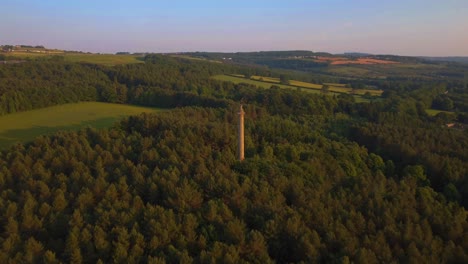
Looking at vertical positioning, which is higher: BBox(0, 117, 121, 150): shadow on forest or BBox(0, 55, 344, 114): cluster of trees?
BBox(0, 55, 344, 114): cluster of trees

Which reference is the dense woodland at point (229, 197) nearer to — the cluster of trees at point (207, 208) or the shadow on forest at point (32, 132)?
the cluster of trees at point (207, 208)

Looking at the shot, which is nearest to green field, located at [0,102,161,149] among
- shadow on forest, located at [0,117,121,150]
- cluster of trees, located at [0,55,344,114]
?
shadow on forest, located at [0,117,121,150]

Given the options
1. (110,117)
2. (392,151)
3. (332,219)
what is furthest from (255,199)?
(110,117)

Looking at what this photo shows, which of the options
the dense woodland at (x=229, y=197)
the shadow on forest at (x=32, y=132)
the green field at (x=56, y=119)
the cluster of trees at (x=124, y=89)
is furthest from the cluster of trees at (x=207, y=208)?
the cluster of trees at (x=124, y=89)

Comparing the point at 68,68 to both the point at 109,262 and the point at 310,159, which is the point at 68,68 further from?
the point at 109,262

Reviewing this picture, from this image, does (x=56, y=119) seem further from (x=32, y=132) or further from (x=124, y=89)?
(x=124, y=89)

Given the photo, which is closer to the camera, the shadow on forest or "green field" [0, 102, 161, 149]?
the shadow on forest

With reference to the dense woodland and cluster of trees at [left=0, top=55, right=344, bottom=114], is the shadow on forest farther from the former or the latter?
cluster of trees at [left=0, top=55, right=344, bottom=114]
